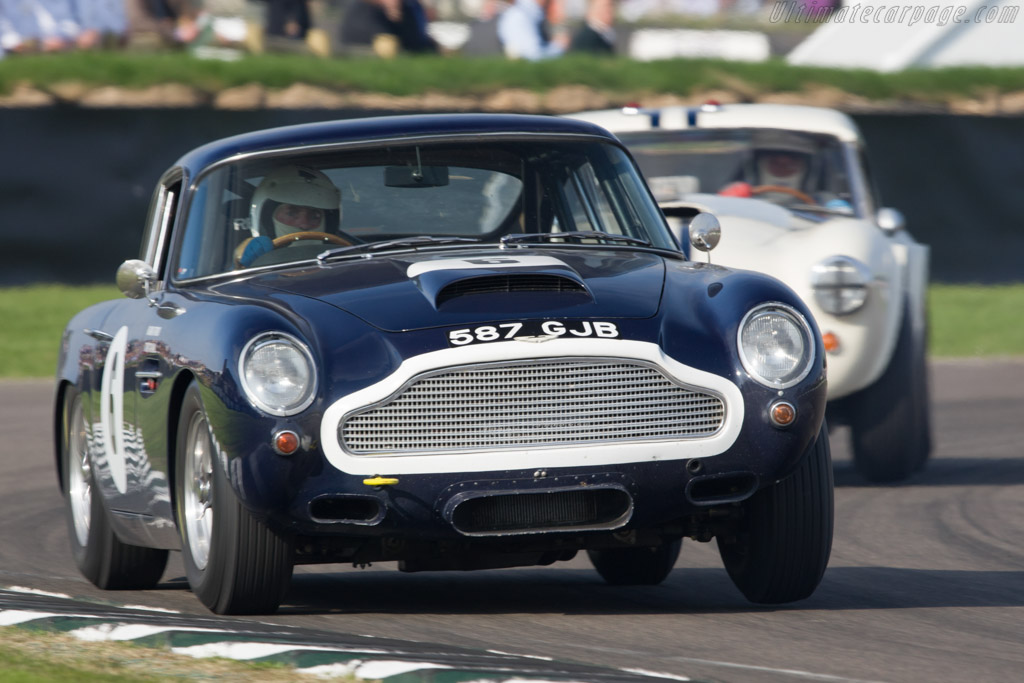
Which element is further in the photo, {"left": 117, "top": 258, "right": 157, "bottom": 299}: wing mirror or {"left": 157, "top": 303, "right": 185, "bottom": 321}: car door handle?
{"left": 117, "top": 258, "right": 157, "bottom": 299}: wing mirror

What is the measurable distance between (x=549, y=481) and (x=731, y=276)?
2.97 ft

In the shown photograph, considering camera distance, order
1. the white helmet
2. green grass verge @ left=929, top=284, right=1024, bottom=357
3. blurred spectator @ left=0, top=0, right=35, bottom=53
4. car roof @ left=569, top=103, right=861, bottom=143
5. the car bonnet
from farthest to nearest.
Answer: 1. blurred spectator @ left=0, top=0, right=35, bottom=53
2. green grass verge @ left=929, top=284, right=1024, bottom=357
3. car roof @ left=569, top=103, right=861, bottom=143
4. the white helmet
5. the car bonnet

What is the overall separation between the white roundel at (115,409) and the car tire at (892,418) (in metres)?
3.96

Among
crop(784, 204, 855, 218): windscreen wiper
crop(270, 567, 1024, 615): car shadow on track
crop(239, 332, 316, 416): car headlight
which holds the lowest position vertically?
crop(270, 567, 1024, 615): car shadow on track

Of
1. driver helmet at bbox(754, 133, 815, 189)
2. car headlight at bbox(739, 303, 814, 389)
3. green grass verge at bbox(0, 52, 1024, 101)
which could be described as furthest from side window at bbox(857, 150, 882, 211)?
green grass verge at bbox(0, 52, 1024, 101)

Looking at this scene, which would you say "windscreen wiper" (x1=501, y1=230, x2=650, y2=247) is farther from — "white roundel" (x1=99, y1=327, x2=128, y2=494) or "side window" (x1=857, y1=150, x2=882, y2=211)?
"side window" (x1=857, y1=150, x2=882, y2=211)

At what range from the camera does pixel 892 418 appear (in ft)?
29.0

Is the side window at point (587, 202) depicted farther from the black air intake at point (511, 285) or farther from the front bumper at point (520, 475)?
the front bumper at point (520, 475)

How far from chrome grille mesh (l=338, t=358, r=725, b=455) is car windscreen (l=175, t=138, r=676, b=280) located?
99cm

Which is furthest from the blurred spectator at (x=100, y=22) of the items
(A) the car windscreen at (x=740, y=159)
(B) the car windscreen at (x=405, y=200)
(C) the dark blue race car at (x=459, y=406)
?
(C) the dark blue race car at (x=459, y=406)

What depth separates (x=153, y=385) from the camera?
557 centimetres

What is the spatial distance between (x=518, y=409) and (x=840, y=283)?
3942 millimetres

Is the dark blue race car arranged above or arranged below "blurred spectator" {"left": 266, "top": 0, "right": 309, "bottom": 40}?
below

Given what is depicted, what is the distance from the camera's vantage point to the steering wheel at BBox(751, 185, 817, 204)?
10000 millimetres
